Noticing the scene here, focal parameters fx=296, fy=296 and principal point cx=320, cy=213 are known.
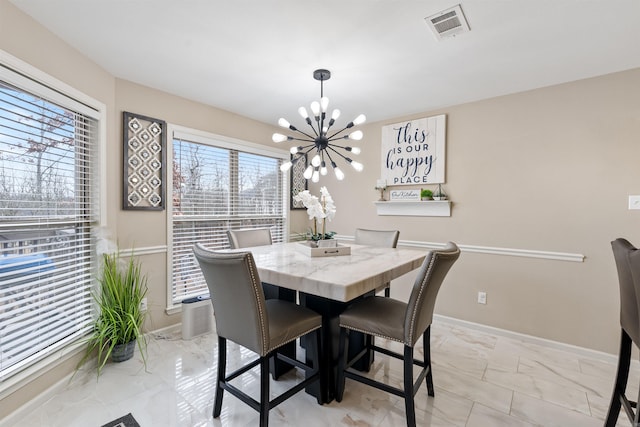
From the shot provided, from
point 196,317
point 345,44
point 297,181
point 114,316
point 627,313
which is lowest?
point 196,317

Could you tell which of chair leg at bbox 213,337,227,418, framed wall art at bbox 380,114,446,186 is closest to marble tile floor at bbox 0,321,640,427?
chair leg at bbox 213,337,227,418

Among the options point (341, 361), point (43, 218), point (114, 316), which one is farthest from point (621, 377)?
point (43, 218)

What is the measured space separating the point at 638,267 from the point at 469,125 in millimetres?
2246

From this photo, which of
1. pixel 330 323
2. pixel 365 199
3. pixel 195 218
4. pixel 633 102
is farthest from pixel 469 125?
pixel 195 218

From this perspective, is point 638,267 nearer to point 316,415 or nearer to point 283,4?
point 316,415

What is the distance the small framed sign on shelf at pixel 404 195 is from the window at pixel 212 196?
1.60m

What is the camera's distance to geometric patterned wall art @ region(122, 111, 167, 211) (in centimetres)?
263

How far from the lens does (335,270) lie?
5.54 feet

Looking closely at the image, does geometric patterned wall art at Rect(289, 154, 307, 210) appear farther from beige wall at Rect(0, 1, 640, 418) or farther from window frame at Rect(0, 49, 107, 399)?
window frame at Rect(0, 49, 107, 399)

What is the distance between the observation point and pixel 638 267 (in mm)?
1195

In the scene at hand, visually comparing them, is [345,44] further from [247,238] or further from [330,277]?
[247,238]

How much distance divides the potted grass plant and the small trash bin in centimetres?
42

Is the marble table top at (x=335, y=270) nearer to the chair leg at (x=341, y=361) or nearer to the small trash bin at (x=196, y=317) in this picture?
the chair leg at (x=341, y=361)

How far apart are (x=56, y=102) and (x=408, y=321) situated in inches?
104
